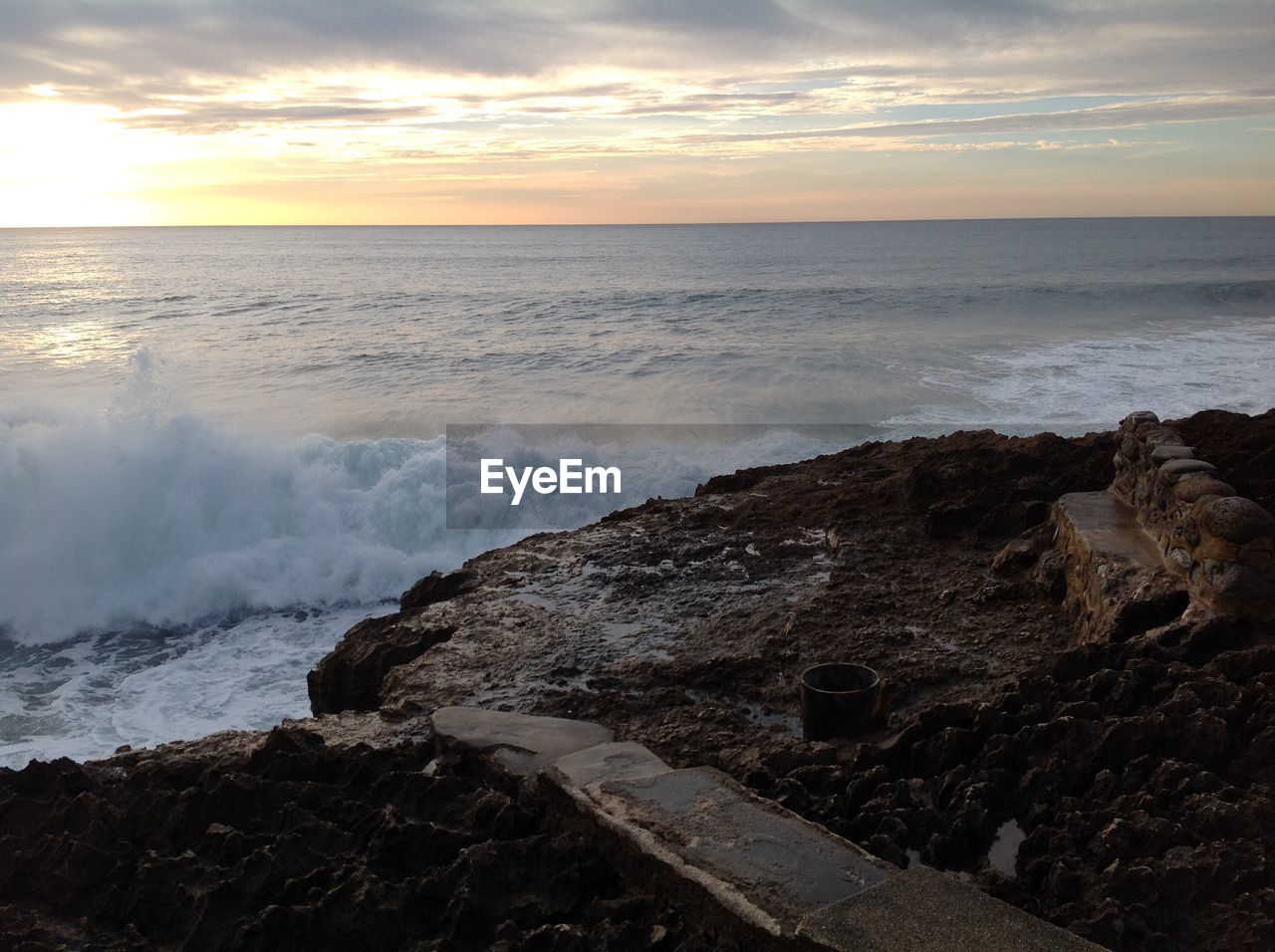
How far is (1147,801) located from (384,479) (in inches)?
428

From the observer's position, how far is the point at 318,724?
507cm

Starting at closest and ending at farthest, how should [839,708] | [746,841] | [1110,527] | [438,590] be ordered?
[746,841]
[839,708]
[1110,527]
[438,590]

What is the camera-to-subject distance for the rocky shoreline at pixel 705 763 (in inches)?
126

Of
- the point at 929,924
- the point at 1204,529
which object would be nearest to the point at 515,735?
the point at 929,924

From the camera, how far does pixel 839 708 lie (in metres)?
4.47

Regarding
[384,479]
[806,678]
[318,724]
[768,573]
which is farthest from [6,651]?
[806,678]

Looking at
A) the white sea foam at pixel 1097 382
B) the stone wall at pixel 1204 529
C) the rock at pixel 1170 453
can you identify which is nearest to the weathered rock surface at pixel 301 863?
the stone wall at pixel 1204 529

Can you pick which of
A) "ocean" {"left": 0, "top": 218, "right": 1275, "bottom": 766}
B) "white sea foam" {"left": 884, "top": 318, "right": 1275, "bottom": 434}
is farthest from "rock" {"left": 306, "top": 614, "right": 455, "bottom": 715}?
"white sea foam" {"left": 884, "top": 318, "right": 1275, "bottom": 434}

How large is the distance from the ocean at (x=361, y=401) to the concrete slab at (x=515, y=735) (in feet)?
11.0

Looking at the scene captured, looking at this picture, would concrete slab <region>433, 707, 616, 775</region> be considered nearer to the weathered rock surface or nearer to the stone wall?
the weathered rock surface

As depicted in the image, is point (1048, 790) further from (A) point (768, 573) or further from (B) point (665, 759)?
(A) point (768, 573)

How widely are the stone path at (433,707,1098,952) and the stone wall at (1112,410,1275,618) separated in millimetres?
2134

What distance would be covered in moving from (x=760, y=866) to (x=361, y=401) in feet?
61.0

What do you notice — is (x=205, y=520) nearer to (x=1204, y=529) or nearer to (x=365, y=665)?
(x=365, y=665)
